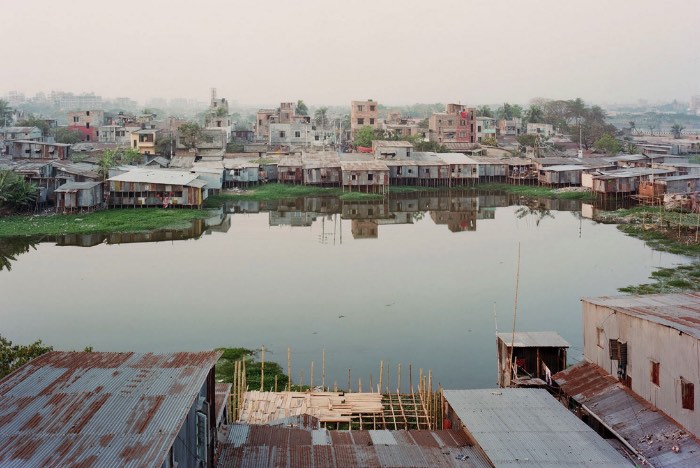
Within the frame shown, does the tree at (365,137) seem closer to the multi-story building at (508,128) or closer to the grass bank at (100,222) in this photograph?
the multi-story building at (508,128)

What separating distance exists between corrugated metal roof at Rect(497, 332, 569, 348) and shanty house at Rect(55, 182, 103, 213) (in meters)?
23.2

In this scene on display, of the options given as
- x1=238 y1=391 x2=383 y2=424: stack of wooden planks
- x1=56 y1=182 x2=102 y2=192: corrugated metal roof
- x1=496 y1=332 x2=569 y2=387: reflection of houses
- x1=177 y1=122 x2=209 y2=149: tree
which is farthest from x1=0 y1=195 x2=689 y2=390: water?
x1=177 y1=122 x2=209 y2=149: tree

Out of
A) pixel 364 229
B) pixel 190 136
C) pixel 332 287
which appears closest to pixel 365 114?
pixel 190 136

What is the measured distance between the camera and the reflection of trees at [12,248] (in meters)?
23.7

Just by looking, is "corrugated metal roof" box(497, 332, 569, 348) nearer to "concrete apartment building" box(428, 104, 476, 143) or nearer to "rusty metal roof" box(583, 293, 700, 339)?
"rusty metal roof" box(583, 293, 700, 339)

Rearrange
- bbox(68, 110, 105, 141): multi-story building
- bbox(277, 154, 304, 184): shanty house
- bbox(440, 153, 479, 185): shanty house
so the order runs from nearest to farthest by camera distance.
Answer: bbox(277, 154, 304, 184): shanty house, bbox(440, 153, 479, 185): shanty house, bbox(68, 110, 105, 141): multi-story building

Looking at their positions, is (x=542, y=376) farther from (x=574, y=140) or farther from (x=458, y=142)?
(x=574, y=140)

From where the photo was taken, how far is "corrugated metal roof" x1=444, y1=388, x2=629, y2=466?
844 cm

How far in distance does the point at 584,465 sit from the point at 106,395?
5.30 metres

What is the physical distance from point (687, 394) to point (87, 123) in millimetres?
55736

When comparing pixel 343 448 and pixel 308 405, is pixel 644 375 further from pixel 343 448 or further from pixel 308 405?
pixel 308 405

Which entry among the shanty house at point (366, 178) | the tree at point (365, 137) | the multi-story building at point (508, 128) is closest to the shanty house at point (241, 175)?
the shanty house at point (366, 178)

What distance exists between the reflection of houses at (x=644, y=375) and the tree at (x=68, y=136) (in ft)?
154

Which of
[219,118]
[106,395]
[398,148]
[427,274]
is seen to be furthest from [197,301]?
[219,118]
